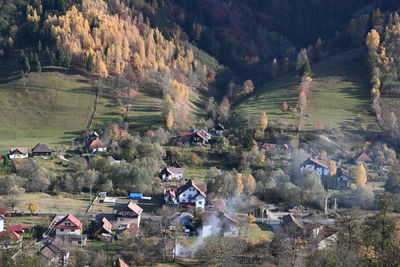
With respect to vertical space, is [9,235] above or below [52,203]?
below

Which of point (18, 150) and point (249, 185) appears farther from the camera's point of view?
point (18, 150)

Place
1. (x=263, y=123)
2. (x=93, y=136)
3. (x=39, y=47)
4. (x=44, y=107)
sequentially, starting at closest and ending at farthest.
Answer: (x=263, y=123)
(x=93, y=136)
(x=44, y=107)
(x=39, y=47)

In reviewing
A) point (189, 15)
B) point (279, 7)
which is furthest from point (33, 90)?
point (279, 7)

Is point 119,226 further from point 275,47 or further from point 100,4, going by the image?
point 275,47

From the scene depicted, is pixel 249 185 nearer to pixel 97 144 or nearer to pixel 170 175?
pixel 170 175

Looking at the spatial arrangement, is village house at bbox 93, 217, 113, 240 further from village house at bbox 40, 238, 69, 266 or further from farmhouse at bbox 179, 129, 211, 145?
farmhouse at bbox 179, 129, 211, 145

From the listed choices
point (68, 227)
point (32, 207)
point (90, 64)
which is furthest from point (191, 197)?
point (90, 64)
